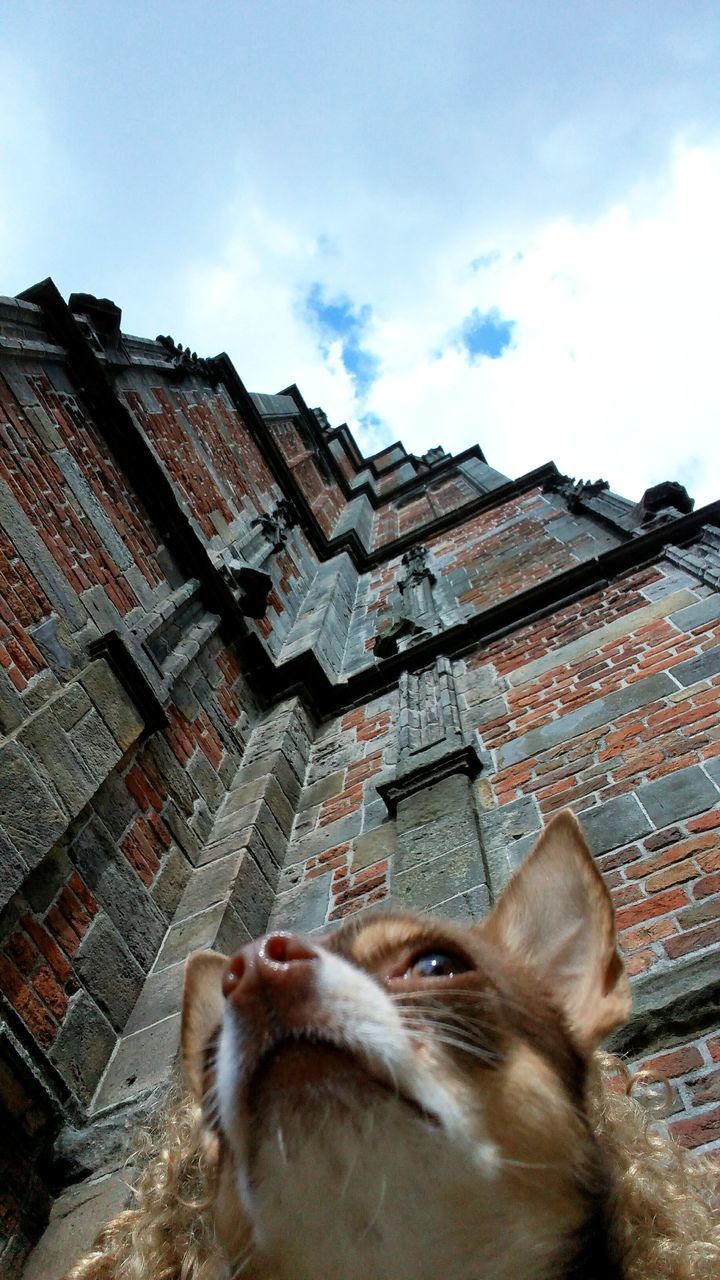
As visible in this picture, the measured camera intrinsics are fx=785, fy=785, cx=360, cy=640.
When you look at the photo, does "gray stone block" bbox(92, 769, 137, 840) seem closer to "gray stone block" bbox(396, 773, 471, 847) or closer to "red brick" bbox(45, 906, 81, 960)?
"red brick" bbox(45, 906, 81, 960)

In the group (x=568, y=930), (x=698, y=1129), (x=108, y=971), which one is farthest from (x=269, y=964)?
(x=108, y=971)

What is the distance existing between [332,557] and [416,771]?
28.4 ft

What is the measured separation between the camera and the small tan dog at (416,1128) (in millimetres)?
1036

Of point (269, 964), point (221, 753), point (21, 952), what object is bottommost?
point (221, 753)

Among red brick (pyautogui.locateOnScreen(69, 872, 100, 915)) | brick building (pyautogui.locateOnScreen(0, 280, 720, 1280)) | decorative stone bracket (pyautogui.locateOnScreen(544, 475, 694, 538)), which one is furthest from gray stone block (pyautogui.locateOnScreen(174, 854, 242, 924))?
decorative stone bracket (pyautogui.locateOnScreen(544, 475, 694, 538))

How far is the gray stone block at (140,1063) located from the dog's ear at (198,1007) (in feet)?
5.66

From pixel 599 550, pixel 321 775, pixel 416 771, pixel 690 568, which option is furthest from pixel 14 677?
pixel 599 550

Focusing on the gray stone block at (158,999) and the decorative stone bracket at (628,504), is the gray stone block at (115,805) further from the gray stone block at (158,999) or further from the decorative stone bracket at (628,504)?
the decorative stone bracket at (628,504)

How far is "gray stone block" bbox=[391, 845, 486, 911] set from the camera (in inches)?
136

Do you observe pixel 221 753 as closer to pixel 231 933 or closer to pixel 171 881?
pixel 171 881

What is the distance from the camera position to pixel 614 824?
3.48m

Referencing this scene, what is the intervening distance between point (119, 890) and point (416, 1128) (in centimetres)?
315

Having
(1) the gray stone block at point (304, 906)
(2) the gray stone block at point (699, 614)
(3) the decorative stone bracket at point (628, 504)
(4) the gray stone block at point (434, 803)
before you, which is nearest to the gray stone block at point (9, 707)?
(1) the gray stone block at point (304, 906)

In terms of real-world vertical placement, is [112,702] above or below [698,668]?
above
